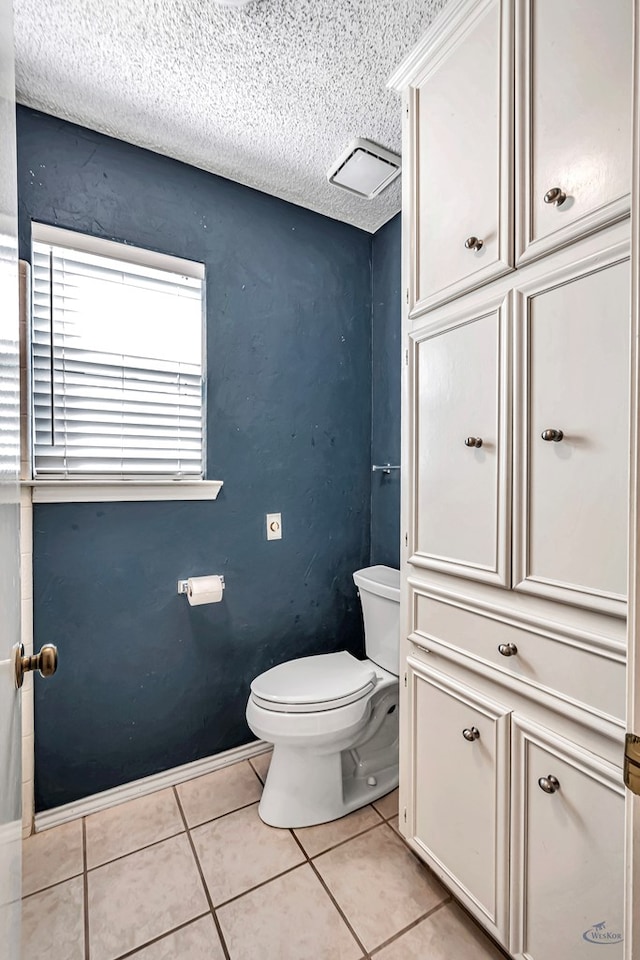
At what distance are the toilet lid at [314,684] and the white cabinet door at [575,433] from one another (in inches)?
33.3

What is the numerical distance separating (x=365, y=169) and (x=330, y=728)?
2106mm

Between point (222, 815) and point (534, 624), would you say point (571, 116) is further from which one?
point (222, 815)

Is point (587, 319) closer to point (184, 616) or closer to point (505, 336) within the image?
point (505, 336)

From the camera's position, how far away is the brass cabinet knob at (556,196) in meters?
0.88

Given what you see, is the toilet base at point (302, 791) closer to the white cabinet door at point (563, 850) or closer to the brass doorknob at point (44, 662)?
the white cabinet door at point (563, 850)

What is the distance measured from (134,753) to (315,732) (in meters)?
0.77

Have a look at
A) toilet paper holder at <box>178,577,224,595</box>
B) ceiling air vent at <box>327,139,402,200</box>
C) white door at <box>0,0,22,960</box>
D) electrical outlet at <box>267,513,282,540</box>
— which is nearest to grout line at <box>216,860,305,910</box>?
white door at <box>0,0,22,960</box>

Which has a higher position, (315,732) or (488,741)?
(488,741)

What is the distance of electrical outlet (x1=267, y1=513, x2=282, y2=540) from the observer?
196 cm

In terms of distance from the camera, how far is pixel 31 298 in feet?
4.91

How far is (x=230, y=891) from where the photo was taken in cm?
128

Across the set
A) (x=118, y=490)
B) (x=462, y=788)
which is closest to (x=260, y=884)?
(x=462, y=788)

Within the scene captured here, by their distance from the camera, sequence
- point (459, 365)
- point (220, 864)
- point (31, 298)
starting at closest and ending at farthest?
point (459, 365) < point (220, 864) < point (31, 298)

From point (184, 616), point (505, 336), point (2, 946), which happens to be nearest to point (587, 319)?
point (505, 336)
